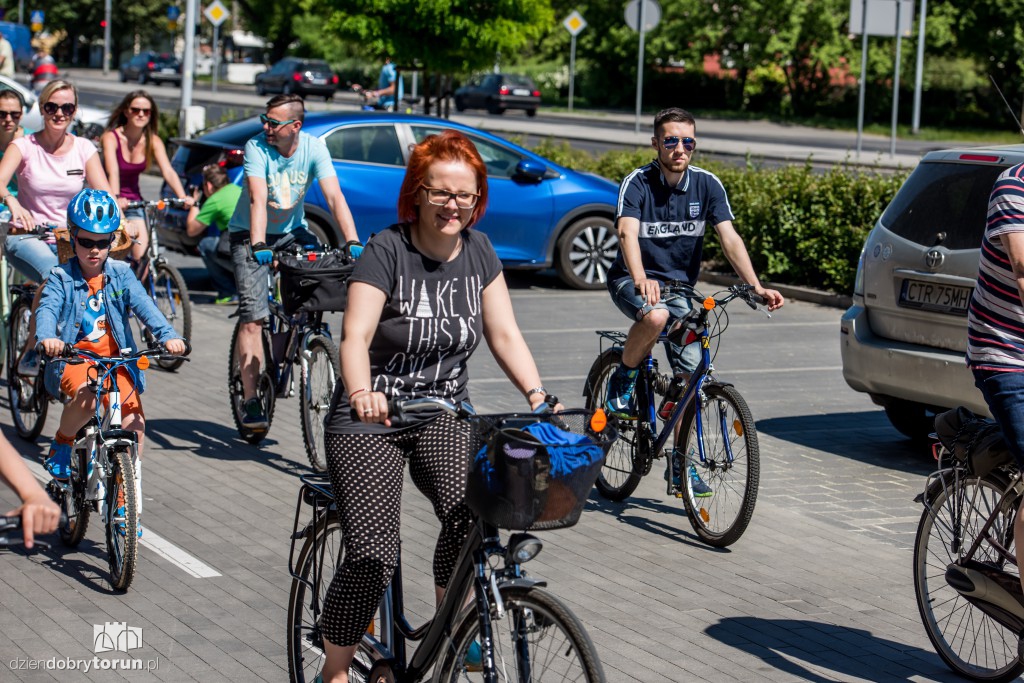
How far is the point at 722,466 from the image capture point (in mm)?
6816

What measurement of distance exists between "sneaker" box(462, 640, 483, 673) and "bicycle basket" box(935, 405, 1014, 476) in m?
1.98

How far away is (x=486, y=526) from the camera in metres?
3.79

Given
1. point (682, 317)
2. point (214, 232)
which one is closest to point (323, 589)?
point (682, 317)

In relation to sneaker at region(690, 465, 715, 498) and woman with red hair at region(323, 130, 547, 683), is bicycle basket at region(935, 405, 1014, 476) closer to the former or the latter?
woman with red hair at region(323, 130, 547, 683)

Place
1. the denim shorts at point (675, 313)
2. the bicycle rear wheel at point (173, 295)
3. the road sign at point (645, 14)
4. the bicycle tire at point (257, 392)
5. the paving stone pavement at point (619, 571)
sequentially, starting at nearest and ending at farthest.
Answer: the paving stone pavement at point (619, 571)
the denim shorts at point (675, 313)
the bicycle tire at point (257, 392)
the bicycle rear wheel at point (173, 295)
the road sign at point (645, 14)

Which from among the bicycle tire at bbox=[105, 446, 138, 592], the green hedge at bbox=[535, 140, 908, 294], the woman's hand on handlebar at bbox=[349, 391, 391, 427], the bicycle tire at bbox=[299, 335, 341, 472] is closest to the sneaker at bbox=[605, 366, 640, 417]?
the bicycle tire at bbox=[299, 335, 341, 472]

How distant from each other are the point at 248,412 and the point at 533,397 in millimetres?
4474

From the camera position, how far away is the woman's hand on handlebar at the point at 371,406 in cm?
386

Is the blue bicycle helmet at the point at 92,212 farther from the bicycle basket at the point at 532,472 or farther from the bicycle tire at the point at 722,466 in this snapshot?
the bicycle basket at the point at 532,472

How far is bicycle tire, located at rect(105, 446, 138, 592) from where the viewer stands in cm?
580

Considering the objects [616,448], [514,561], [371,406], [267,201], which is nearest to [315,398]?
[267,201]

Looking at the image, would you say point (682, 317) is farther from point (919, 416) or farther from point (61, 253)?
point (61, 253)

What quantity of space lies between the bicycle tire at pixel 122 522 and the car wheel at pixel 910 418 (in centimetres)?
461

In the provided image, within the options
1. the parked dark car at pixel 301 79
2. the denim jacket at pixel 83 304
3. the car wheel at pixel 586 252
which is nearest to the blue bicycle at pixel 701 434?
the denim jacket at pixel 83 304
